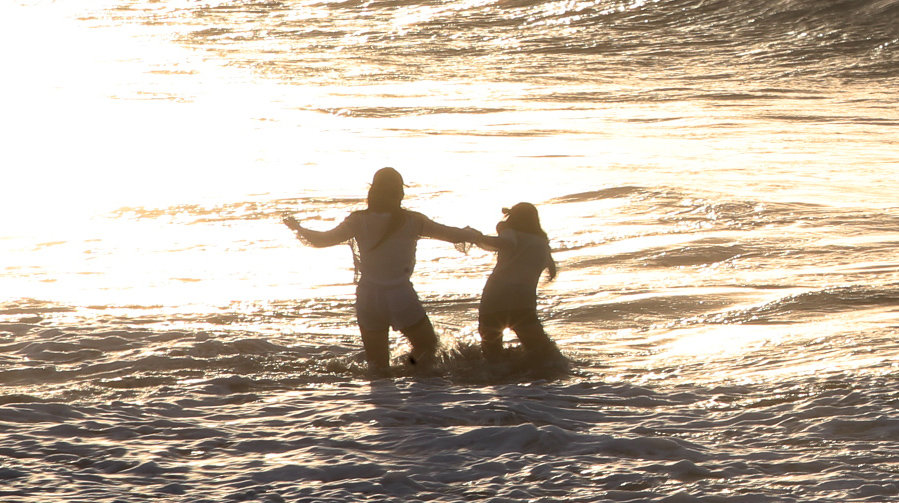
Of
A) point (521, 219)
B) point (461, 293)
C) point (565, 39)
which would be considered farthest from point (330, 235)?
point (565, 39)

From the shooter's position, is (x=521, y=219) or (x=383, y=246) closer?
(x=383, y=246)

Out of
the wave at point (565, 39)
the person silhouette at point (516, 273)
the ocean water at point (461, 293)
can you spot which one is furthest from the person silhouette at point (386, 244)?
the wave at point (565, 39)

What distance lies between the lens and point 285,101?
90.4 feet

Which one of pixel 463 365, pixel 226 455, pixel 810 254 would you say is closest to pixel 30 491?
pixel 226 455

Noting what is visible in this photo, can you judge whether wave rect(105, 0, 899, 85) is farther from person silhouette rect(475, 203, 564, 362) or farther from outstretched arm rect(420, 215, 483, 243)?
outstretched arm rect(420, 215, 483, 243)

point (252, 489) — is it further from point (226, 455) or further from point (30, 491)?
point (30, 491)

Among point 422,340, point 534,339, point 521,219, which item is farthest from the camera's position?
point 534,339

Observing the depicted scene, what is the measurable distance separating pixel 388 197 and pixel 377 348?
902mm

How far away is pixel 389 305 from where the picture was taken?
21.1 feet

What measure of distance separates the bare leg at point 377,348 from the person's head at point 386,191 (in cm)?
70

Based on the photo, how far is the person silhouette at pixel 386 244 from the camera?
6.34m

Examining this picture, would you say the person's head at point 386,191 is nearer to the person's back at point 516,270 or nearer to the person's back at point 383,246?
the person's back at point 383,246

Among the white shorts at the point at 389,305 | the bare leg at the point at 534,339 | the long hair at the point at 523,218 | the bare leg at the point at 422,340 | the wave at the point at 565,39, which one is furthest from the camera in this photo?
the wave at the point at 565,39

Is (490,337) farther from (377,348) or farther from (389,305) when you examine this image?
(389,305)
